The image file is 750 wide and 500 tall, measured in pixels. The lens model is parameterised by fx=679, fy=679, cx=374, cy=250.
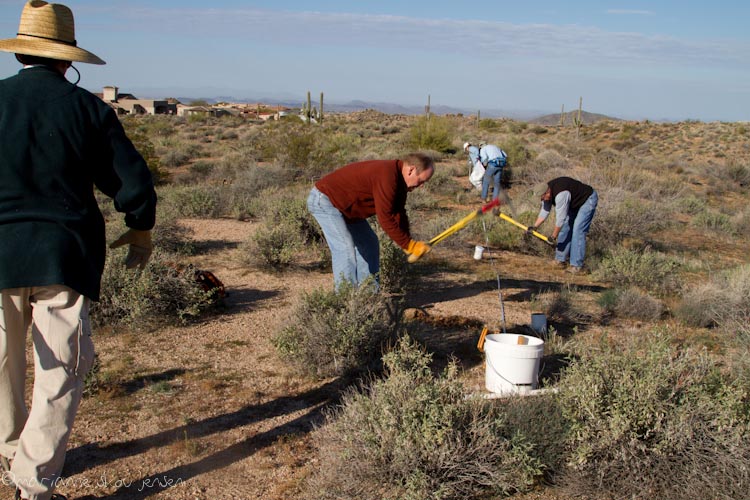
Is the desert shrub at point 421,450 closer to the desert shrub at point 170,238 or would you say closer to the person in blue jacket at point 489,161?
the desert shrub at point 170,238

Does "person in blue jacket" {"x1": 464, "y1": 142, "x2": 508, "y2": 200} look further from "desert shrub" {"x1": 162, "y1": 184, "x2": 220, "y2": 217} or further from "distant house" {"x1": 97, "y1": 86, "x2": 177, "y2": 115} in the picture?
"distant house" {"x1": 97, "y1": 86, "x2": 177, "y2": 115}

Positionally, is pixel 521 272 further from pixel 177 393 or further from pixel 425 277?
pixel 177 393

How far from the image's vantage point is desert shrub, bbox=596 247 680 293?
817 centimetres

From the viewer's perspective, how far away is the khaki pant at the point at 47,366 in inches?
112

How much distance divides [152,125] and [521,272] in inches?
1064

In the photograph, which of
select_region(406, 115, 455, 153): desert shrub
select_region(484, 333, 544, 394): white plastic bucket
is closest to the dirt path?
select_region(484, 333, 544, 394): white plastic bucket

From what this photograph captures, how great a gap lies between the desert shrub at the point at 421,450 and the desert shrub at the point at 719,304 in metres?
3.97

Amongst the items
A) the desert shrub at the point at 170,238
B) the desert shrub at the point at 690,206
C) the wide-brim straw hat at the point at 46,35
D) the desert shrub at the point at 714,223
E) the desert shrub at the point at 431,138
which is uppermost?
the wide-brim straw hat at the point at 46,35

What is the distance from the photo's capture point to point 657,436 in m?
3.49

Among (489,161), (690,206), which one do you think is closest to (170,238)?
(489,161)

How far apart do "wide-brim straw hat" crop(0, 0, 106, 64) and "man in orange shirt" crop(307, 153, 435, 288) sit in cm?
256

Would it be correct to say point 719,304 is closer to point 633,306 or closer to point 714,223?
point 633,306

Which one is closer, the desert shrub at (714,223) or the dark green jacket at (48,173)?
the dark green jacket at (48,173)

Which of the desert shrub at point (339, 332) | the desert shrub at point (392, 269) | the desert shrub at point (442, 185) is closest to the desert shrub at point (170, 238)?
the desert shrub at point (392, 269)
